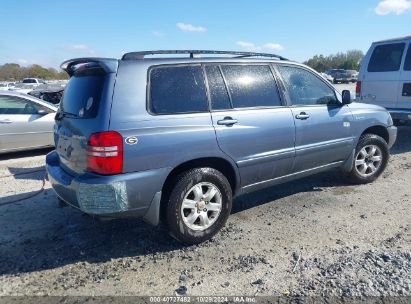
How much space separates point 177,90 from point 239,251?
1.67 meters

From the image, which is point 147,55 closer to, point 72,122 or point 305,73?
point 72,122

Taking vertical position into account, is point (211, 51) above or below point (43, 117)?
above

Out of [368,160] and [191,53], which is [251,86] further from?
[368,160]

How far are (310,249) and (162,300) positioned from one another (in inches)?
60.1

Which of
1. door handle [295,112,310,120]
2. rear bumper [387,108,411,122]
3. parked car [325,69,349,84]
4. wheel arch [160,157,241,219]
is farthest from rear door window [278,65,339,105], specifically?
parked car [325,69,349,84]

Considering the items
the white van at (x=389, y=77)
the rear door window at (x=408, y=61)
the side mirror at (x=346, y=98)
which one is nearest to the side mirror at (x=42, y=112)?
the side mirror at (x=346, y=98)

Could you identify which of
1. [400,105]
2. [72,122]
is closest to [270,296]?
[72,122]

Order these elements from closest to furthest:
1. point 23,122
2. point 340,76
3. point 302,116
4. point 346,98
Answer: point 302,116 → point 346,98 → point 23,122 → point 340,76

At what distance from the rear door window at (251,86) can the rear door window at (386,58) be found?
5009 mm

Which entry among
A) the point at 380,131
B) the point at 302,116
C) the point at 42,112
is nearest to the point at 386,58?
the point at 380,131

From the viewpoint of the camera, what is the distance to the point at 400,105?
7.87m

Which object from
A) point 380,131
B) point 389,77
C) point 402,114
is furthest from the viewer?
point 389,77

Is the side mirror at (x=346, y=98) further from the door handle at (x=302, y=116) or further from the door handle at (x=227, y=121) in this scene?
the door handle at (x=227, y=121)

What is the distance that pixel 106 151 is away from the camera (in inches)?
123
